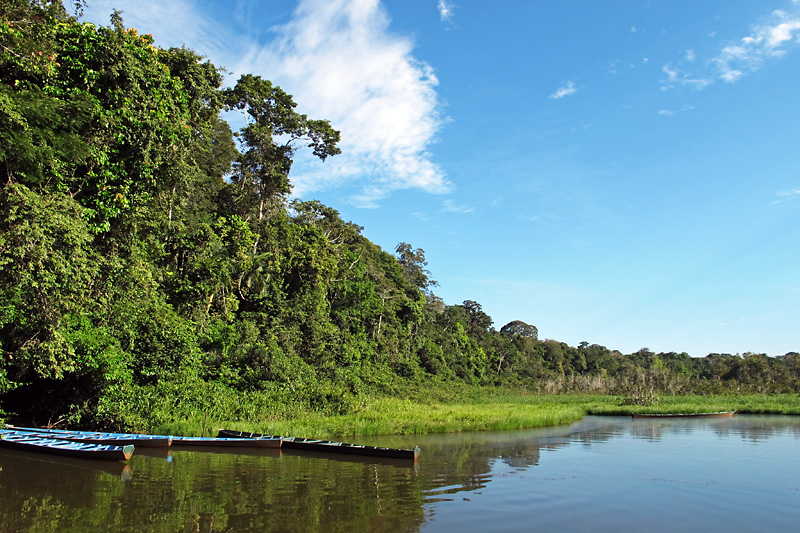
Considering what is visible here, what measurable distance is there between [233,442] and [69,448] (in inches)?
139

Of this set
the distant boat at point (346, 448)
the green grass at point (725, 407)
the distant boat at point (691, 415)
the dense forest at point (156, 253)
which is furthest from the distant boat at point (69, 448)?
the green grass at point (725, 407)

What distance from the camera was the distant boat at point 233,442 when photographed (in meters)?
12.4

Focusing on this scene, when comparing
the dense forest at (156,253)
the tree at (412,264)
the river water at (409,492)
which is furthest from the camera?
the tree at (412,264)

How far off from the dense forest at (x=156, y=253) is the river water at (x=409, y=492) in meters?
3.47

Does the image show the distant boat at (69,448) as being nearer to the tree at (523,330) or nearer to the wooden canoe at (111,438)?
the wooden canoe at (111,438)

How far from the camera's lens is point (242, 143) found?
2673 cm

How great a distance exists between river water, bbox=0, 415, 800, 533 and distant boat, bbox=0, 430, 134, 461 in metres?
0.18

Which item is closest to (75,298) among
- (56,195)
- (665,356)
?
(56,195)

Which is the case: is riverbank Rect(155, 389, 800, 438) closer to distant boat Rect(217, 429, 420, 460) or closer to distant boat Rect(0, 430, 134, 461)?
distant boat Rect(217, 429, 420, 460)

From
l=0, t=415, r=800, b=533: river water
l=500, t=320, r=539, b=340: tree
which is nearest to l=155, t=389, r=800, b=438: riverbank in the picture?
l=0, t=415, r=800, b=533: river water

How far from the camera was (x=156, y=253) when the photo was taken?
17.5 metres

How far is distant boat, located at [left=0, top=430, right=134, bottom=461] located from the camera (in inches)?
389

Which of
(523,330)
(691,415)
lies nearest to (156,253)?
(691,415)

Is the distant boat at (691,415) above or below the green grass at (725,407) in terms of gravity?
below
